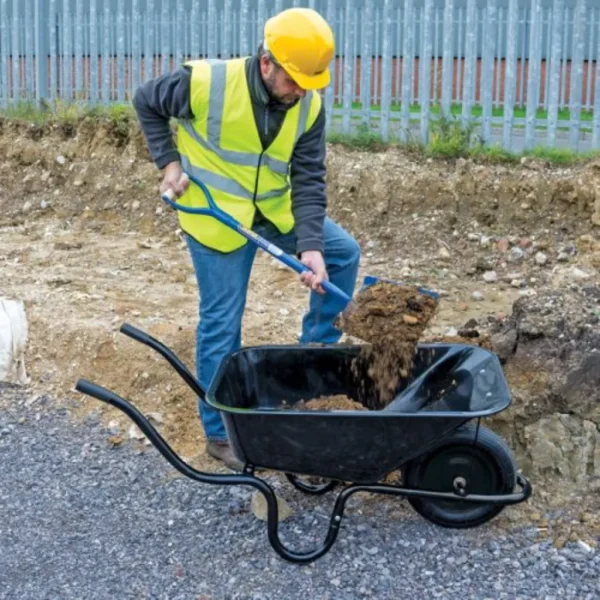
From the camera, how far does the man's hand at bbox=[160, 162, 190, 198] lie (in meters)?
3.91

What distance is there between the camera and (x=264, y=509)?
3799 mm

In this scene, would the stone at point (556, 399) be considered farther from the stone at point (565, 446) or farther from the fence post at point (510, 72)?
the fence post at point (510, 72)

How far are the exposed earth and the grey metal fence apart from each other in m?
0.72

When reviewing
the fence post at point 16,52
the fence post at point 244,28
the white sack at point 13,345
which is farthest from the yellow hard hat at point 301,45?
the fence post at point 16,52

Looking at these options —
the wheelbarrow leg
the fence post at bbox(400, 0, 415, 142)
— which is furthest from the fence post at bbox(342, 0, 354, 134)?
the wheelbarrow leg

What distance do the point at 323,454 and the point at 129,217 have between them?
5.72m

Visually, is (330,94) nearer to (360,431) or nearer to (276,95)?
(276,95)

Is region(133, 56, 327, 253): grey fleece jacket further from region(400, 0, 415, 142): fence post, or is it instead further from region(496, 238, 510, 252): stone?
region(400, 0, 415, 142): fence post

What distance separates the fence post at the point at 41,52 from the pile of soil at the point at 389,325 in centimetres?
812

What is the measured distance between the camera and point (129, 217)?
873 centimetres

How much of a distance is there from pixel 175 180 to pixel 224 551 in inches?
56.1

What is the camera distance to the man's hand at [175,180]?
3.91 metres

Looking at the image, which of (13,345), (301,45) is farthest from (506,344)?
(13,345)

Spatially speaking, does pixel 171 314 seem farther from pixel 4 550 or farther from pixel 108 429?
pixel 4 550
